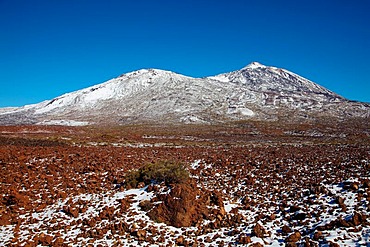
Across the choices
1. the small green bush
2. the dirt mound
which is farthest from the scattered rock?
the small green bush

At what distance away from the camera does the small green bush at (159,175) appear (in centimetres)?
1365

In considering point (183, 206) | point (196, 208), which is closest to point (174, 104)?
point (196, 208)

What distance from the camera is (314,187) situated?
1211 cm

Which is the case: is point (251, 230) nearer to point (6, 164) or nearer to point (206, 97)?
point (6, 164)

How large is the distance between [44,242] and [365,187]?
1163cm

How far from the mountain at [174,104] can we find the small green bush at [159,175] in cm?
7688

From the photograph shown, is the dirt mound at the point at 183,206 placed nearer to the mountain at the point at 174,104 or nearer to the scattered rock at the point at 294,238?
the scattered rock at the point at 294,238

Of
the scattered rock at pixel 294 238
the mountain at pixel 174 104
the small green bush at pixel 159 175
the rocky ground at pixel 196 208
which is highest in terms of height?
the mountain at pixel 174 104

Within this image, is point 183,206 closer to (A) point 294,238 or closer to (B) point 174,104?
(A) point 294,238

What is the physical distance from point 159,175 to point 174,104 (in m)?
101

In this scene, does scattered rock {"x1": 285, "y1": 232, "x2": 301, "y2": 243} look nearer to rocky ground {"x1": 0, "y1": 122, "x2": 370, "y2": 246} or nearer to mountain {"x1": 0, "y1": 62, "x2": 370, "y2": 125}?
rocky ground {"x1": 0, "y1": 122, "x2": 370, "y2": 246}

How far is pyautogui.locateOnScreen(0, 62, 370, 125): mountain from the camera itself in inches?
3944

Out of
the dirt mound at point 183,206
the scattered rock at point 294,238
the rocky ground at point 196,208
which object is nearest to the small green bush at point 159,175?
the rocky ground at point 196,208

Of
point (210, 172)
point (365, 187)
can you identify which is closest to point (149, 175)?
point (210, 172)
